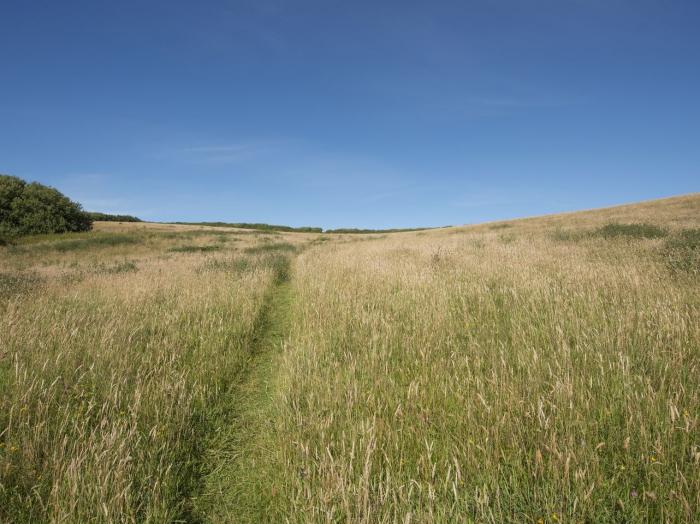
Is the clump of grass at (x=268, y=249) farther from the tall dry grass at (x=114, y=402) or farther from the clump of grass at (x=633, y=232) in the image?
the clump of grass at (x=633, y=232)

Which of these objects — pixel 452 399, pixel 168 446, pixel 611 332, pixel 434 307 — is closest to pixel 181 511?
pixel 168 446

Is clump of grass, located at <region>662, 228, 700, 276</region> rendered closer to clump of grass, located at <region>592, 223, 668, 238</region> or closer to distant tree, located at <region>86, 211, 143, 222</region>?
clump of grass, located at <region>592, 223, 668, 238</region>

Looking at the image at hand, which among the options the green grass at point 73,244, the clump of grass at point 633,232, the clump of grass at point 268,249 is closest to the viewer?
the clump of grass at point 633,232

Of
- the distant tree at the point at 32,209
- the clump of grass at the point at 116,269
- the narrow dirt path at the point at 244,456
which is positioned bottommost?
the narrow dirt path at the point at 244,456

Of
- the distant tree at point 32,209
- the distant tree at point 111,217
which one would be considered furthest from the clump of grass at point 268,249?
the distant tree at point 111,217

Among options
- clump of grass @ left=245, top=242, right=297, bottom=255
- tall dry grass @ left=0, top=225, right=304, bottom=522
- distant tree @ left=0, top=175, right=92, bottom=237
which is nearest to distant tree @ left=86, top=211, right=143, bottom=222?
distant tree @ left=0, top=175, right=92, bottom=237

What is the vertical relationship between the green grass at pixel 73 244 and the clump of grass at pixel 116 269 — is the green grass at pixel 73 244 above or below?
above

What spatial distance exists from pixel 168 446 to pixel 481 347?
3484 mm

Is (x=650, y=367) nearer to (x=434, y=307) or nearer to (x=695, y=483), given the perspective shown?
(x=695, y=483)

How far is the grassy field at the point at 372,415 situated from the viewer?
198 cm

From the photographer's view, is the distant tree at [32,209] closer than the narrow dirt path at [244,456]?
No

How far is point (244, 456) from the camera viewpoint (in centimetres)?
294

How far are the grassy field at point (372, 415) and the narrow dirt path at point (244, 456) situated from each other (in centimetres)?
2

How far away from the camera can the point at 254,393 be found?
13.6 feet
